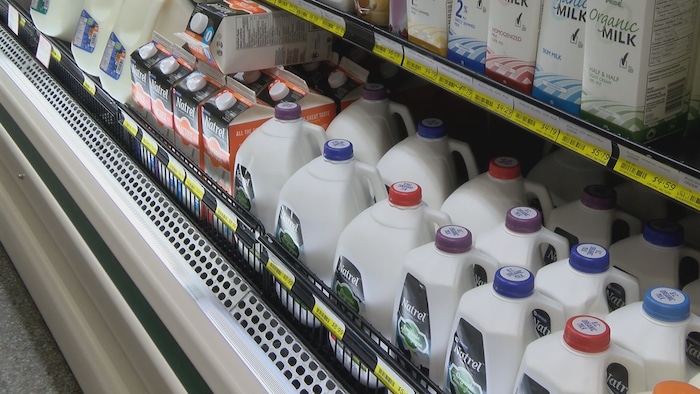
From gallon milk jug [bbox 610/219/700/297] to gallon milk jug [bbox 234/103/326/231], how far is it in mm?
735

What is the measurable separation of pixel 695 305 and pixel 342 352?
65 centimetres

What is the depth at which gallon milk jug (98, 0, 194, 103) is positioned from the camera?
236 centimetres

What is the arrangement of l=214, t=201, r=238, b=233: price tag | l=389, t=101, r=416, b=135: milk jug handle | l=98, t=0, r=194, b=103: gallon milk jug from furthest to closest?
l=98, t=0, r=194, b=103: gallon milk jug, l=389, t=101, r=416, b=135: milk jug handle, l=214, t=201, r=238, b=233: price tag

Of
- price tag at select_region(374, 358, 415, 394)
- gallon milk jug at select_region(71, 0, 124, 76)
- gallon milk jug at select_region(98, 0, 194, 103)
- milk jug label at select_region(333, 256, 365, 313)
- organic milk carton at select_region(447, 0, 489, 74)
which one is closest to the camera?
price tag at select_region(374, 358, 415, 394)

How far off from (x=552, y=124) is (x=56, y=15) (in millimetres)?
2207

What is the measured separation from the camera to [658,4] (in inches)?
38.9

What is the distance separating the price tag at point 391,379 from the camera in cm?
120

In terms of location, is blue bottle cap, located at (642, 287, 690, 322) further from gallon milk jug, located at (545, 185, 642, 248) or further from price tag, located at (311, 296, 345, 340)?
price tag, located at (311, 296, 345, 340)

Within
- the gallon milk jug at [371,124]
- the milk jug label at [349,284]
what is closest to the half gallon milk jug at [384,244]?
the milk jug label at [349,284]

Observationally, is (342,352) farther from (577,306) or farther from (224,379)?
(577,306)

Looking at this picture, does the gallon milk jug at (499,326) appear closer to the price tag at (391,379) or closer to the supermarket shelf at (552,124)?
the price tag at (391,379)

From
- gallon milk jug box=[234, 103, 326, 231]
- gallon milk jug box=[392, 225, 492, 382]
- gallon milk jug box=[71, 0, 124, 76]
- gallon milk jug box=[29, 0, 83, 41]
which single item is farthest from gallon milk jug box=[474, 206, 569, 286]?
gallon milk jug box=[29, 0, 83, 41]

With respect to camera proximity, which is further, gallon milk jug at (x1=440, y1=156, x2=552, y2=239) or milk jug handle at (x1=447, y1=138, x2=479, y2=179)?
milk jug handle at (x1=447, y1=138, x2=479, y2=179)

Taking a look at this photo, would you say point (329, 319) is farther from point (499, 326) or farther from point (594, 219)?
point (594, 219)
